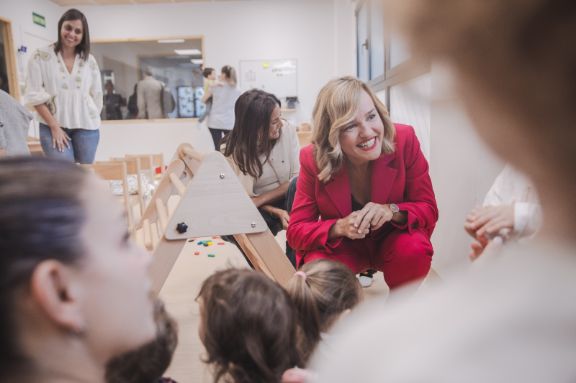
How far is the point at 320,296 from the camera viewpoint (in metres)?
1.21

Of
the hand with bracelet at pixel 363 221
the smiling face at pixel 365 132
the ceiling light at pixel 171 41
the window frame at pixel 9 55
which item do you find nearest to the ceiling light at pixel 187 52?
the ceiling light at pixel 171 41

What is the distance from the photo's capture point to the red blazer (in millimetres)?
1626

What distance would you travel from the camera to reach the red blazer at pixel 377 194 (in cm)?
163

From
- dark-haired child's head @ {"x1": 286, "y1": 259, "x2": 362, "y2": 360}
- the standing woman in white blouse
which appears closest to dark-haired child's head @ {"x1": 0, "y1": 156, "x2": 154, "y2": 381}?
dark-haired child's head @ {"x1": 286, "y1": 259, "x2": 362, "y2": 360}

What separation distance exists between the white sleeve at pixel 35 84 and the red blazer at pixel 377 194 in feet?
6.09

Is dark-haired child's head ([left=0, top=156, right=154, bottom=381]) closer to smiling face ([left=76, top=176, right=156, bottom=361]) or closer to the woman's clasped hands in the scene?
smiling face ([left=76, top=176, right=156, bottom=361])

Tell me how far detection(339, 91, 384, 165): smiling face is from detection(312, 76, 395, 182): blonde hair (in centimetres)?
2

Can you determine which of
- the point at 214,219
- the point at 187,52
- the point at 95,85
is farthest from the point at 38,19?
the point at 214,219

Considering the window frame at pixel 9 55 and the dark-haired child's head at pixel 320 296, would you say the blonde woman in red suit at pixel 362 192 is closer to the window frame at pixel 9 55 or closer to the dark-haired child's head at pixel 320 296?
the dark-haired child's head at pixel 320 296

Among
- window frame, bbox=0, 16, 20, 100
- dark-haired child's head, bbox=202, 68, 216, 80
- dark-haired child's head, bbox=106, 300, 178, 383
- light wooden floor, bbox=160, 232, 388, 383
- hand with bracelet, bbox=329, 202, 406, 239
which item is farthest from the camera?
dark-haired child's head, bbox=202, 68, 216, 80

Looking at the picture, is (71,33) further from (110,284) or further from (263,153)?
(110,284)

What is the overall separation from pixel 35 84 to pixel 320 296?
7.95 ft

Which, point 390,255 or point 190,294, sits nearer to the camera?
point 390,255

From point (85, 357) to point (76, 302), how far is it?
0.08 m
